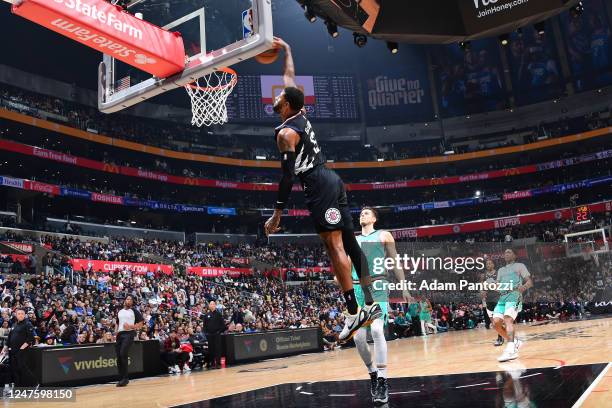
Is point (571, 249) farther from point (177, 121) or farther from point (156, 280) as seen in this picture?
point (177, 121)

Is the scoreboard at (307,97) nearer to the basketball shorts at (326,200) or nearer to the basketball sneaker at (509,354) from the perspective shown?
the basketball sneaker at (509,354)

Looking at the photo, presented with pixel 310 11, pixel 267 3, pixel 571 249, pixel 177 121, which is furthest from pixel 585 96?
pixel 267 3

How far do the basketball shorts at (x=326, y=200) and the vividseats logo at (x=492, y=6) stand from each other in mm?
4578

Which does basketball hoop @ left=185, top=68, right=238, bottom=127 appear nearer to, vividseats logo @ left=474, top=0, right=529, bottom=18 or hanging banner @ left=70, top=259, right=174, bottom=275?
vividseats logo @ left=474, top=0, right=529, bottom=18

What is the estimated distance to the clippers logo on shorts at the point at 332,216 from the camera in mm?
4078

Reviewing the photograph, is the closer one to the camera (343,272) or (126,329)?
(343,272)

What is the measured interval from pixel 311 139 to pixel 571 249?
20.3m

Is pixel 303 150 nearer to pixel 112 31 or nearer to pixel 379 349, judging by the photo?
pixel 379 349

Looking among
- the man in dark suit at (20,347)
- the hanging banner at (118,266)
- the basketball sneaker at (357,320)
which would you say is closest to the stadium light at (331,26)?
the basketball sneaker at (357,320)

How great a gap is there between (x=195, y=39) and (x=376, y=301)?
187 inches

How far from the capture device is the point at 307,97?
147 feet

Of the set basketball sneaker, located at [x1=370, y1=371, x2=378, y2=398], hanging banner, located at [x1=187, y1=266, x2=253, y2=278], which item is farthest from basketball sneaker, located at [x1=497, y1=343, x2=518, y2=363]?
hanging banner, located at [x1=187, y1=266, x2=253, y2=278]

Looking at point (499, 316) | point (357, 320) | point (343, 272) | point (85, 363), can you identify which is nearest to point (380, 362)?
point (357, 320)

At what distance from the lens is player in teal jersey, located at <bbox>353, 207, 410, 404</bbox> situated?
4625 millimetres
